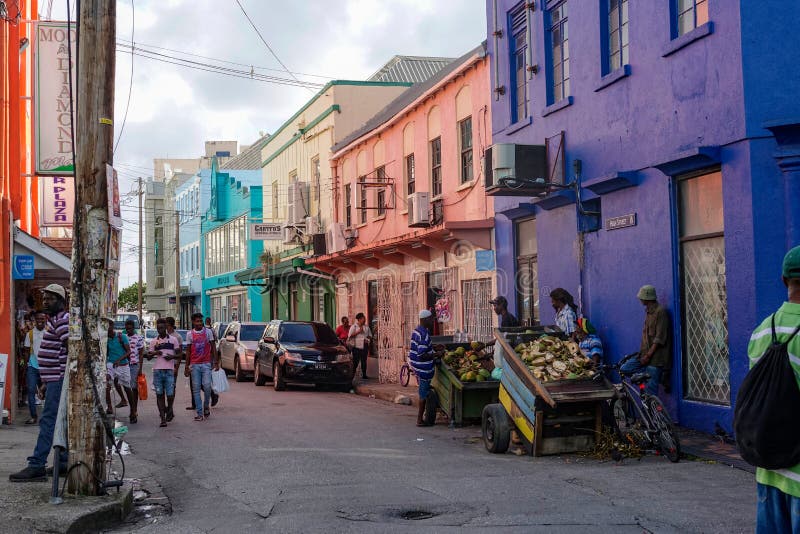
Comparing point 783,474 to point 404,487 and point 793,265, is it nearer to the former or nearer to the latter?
point 793,265

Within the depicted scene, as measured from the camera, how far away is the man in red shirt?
51.1 ft

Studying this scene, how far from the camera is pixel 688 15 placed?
12.2m

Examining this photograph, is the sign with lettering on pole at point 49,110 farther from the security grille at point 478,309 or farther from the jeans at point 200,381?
the security grille at point 478,309

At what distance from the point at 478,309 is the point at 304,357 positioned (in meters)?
4.65

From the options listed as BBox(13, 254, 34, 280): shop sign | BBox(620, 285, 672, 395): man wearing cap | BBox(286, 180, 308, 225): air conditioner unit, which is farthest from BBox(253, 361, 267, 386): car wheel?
Answer: BBox(620, 285, 672, 395): man wearing cap

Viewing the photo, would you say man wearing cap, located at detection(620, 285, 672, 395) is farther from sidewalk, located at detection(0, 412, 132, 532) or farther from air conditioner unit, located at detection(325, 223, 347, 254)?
air conditioner unit, located at detection(325, 223, 347, 254)

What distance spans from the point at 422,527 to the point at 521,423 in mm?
3925

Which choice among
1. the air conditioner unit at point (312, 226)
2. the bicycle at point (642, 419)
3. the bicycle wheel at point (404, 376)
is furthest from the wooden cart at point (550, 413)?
the air conditioner unit at point (312, 226)

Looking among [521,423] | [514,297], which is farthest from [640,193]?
[514,297]

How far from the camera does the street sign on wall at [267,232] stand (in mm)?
33219

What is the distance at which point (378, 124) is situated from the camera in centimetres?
2623

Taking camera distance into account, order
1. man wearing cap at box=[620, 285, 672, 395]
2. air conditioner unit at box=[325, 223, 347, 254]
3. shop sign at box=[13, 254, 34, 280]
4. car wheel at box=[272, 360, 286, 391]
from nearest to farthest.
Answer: man wearing cap at box=[620, 285, 672, 395] → shop sign at box=[13, 254, 34, 280] → car wheel at box=[272, 360, 286, 391] → air conditioner unit at box=[325, 223, 347, 254]

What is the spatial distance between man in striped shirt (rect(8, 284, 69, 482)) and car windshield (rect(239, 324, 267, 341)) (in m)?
17.6

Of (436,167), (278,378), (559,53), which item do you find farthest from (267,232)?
(559,53)
